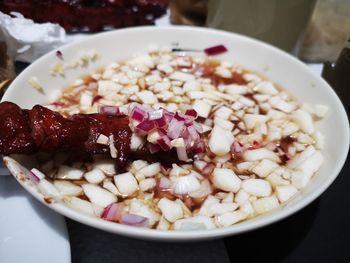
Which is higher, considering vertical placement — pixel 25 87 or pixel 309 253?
pixel 25 87

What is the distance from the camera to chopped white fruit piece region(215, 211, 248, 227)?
66 cm

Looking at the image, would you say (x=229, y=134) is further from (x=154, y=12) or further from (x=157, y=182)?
(x=154, y=12)

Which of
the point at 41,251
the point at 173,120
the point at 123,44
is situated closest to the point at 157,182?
the point at 173,120

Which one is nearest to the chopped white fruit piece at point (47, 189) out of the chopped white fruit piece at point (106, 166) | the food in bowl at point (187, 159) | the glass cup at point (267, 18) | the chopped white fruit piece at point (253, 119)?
the food in bowl at point (187, 159)

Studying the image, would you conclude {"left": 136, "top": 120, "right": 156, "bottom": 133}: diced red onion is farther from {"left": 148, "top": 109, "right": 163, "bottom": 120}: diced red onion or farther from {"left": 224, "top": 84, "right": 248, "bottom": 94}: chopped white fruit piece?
{"left": 224, "top": 84, "right": 248, "bottom": 94}: chopped white fruit piece

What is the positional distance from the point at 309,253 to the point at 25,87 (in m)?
0.64

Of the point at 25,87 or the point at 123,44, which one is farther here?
the point at 123,44

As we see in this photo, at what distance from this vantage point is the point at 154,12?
1.32 metres

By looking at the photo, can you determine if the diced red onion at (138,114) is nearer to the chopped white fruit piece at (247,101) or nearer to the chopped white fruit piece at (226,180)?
the chopped white fruit piece at (226,180)

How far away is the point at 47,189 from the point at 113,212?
0.36 feet

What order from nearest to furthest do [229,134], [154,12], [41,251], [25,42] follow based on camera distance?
[41,251] → [229,134] → [25,42] → [154,12]

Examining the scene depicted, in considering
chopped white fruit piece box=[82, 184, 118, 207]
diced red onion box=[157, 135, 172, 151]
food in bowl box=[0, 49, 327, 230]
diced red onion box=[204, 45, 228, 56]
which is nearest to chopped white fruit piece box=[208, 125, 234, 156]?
food in bowl box=[0, 49, 327, 230]

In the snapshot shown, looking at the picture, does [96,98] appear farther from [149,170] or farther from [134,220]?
[134,220]

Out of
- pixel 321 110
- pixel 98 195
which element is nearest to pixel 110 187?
pixel 98 195
